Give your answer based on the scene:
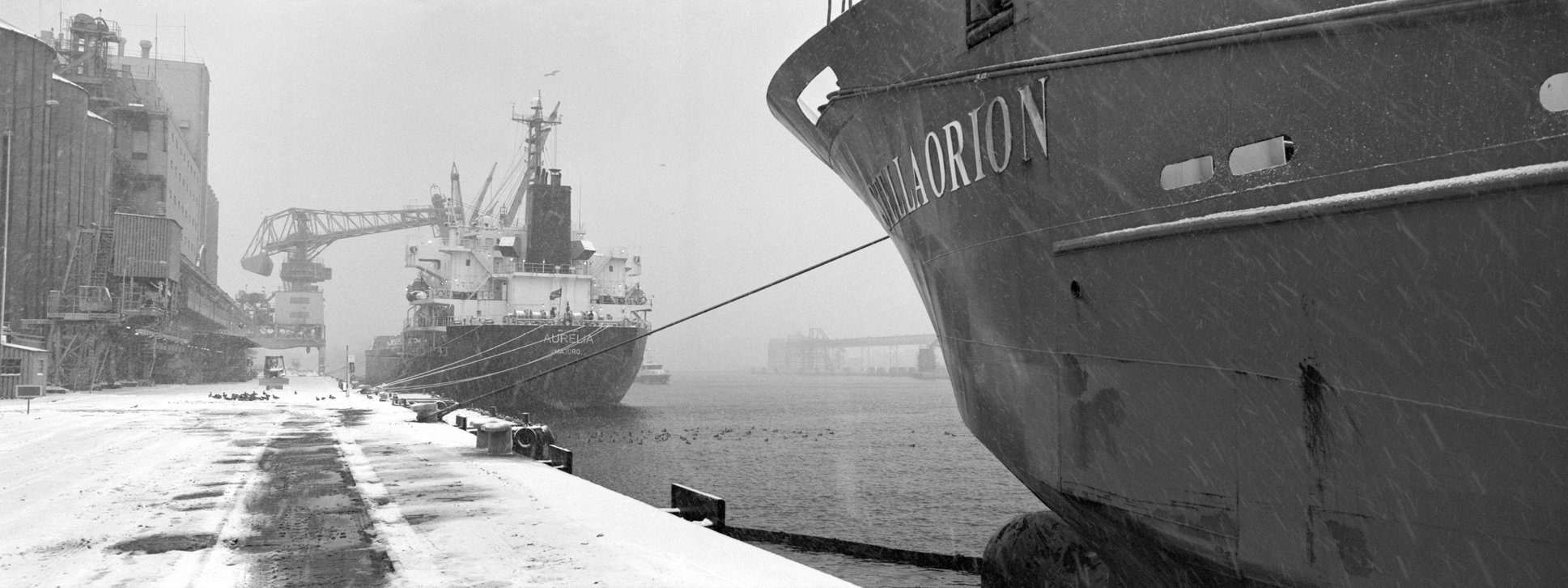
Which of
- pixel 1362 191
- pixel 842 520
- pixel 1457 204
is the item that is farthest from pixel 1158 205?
pixel 842 520

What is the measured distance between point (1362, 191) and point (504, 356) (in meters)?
41.4

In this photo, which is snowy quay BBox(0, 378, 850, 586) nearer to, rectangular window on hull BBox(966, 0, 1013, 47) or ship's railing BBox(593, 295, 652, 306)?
rectangular window on hull BBox(966, 0, 1013, 47)

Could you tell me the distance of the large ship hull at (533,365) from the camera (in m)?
42.4

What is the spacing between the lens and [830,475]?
76.3 ft

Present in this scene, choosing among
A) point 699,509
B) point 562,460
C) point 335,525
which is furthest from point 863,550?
point 335,525

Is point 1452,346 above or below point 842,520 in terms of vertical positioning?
above

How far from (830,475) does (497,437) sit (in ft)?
39.8

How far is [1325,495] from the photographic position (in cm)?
428

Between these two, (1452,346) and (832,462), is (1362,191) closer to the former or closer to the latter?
(1452,346)

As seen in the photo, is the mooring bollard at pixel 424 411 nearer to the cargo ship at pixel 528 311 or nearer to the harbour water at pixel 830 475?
the harbour water at pixel 830 475

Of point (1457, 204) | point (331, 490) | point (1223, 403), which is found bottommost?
point (331, 490)

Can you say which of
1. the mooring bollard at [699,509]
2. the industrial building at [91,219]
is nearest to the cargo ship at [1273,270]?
the mooring bollard at [699,509]

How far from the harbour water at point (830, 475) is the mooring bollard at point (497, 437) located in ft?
14.4

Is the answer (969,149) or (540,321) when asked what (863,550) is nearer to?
(969,149)
